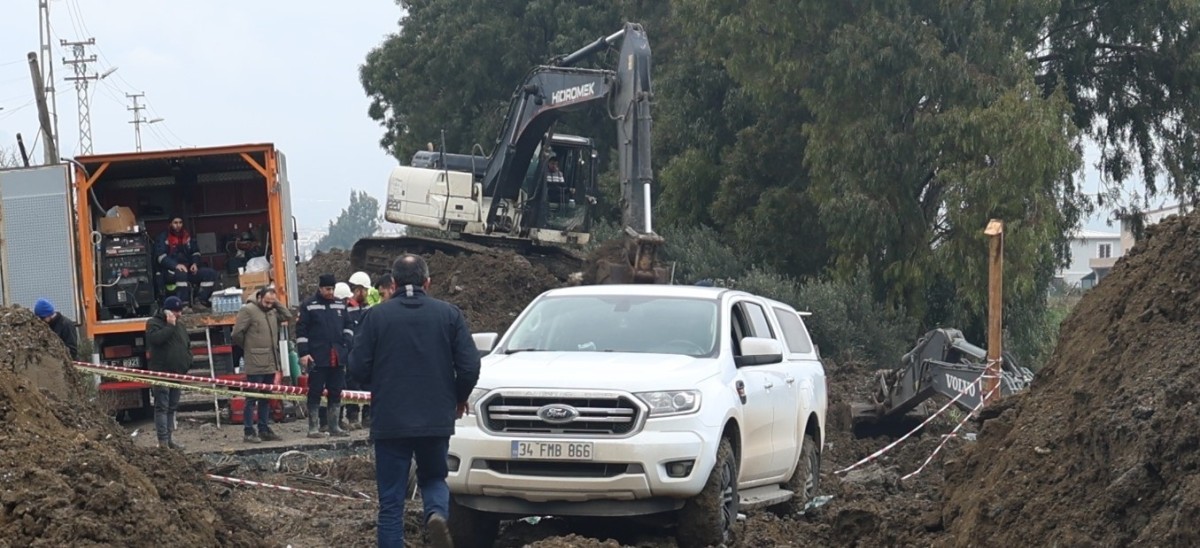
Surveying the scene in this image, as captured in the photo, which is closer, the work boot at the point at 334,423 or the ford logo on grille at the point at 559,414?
the ford logo on grille at the point at 559,414

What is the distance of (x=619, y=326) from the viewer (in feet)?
36.7

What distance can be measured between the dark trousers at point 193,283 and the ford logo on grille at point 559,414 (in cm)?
1158

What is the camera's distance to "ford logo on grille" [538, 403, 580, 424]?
32.3ft

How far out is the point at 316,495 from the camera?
44.9 feet

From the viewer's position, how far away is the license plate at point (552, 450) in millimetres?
9750

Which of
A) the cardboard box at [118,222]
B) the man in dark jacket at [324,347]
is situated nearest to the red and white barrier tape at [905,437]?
the man in dark jacket at [324,347]

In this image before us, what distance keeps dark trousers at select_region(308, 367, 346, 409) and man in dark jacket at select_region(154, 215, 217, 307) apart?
3.77m

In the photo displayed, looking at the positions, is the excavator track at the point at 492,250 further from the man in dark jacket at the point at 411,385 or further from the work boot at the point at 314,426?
the man in dark jacket at the point at 411,385

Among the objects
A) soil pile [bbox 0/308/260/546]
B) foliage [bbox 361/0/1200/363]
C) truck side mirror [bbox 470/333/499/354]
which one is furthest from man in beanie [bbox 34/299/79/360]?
foliage [bbox 361/0/1200/363]

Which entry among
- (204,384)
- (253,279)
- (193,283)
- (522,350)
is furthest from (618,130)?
(522,350)

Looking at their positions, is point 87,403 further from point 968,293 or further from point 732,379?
point 968,293

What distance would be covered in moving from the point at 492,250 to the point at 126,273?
10.0 metres

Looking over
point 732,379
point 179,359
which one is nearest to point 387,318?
point 732,379

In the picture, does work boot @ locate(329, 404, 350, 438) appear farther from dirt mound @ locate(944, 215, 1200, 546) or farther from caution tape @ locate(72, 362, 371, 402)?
dirt mound @ locate(944, 215, 1200, 546)
